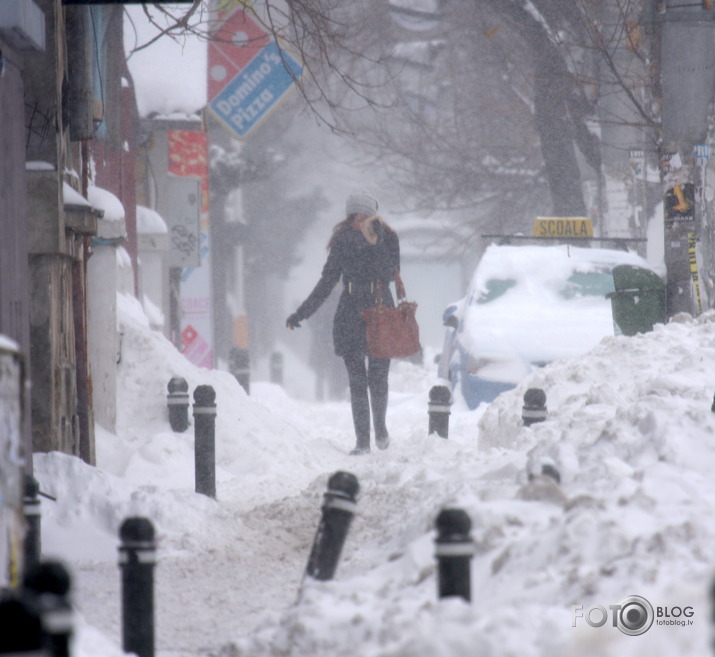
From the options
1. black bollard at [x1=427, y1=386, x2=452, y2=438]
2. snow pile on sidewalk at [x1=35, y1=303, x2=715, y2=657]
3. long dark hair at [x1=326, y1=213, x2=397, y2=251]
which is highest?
long dark hair at [x1=326, y1=213, x2=397, y2=251]

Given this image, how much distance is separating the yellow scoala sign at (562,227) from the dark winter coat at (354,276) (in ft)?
15.8

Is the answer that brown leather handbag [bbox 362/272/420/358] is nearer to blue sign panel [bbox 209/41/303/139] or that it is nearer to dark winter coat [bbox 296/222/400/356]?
dark winter coat [bbox 296/222/400/356]

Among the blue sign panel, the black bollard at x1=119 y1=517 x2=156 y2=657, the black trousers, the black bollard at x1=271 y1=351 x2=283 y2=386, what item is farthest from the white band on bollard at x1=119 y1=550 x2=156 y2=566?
the black bollard at x1=271 y1=351 x2=283 y2=386

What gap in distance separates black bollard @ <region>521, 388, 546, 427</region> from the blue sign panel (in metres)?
8.76

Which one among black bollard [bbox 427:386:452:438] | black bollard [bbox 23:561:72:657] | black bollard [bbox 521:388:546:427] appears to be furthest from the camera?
black bollard [bbox 427:386:452:438]

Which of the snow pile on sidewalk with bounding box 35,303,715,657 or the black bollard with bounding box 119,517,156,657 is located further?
the black bollard with bounding box 119,517,156,657

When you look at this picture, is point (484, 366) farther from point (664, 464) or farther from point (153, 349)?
point (664, 464)

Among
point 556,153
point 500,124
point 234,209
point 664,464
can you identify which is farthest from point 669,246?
point 234,209

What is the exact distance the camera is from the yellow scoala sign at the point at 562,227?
14.6 m

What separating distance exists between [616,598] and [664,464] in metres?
1.35

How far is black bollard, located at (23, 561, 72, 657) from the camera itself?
2600mm

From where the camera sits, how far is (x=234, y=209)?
33469 millimetres

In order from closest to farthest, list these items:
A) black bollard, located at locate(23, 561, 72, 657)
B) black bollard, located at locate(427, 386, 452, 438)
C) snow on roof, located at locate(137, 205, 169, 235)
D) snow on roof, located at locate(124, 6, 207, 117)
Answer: black bollard, located at locate(23, 561, 72, 657), black bollard, located at locate(427, 386, 452, 438), snow on roof, located at locate(137, 205, 169, 235), snow on roof, located at locate(124, 6, 207, 117)

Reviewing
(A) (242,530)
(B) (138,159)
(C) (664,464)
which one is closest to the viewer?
(C) (664,464)
